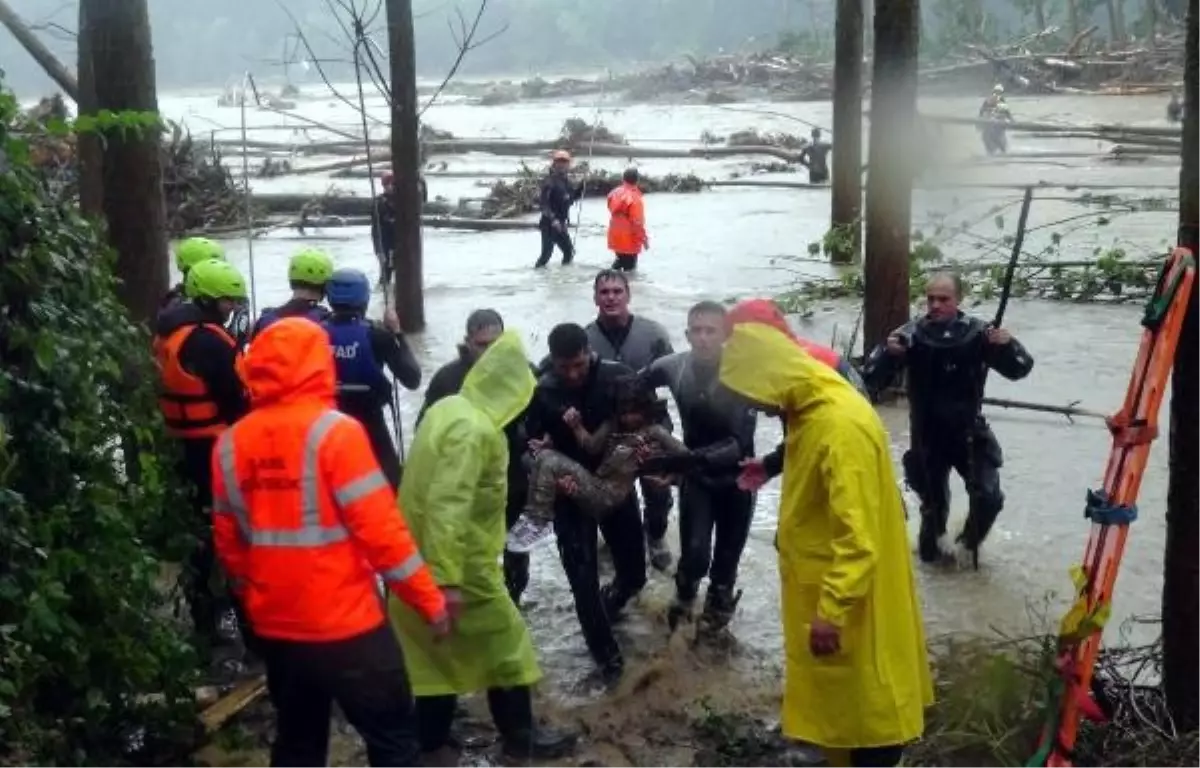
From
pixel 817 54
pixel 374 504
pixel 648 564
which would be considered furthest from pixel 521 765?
pixel 817 54

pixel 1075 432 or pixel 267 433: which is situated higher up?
pixel 267 433

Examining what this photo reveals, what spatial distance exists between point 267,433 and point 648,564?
3.72m

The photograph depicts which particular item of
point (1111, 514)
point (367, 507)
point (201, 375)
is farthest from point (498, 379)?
point (1111, 514)

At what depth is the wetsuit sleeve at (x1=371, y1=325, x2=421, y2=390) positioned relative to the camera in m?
6.82

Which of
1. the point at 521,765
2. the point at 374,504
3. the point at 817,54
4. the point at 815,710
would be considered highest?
the point at 817,54

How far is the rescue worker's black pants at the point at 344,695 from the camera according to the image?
441 cm

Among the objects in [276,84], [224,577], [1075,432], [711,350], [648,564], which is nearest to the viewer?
[224,577]

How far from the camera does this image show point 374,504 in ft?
14.1

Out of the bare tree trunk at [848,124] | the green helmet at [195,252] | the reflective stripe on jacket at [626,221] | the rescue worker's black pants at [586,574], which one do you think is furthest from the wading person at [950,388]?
the reflective stripe on jacket at [626,221]

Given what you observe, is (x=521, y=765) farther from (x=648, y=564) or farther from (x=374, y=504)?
(x=648, y=564)

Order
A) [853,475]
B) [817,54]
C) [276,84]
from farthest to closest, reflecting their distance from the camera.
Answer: [276,84], [817,54], [853,475]

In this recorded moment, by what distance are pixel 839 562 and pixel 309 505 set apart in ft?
5.30

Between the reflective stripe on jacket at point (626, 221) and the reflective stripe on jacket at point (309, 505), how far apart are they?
1373 centimetres

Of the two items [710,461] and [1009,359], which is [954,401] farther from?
[710,461]
